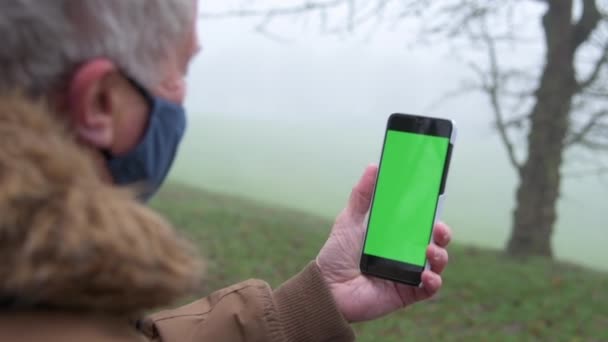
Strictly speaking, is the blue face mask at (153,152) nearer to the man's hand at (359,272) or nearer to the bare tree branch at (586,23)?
the man's hand at (359,272)

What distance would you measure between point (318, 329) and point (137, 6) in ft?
3.22

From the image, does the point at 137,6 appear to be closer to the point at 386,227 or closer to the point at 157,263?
the point at 157,263

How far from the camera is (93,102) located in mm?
1065

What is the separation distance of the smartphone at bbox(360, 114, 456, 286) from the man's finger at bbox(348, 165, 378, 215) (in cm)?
2

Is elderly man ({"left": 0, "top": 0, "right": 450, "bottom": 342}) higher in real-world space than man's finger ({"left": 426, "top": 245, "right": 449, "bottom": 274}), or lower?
higher

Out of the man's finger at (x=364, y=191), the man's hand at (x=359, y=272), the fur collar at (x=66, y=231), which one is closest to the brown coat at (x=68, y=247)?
the fur collar at (x=66, y=231)

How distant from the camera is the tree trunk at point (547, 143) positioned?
27.5 feet

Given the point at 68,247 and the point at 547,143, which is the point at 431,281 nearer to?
the point at 68,247

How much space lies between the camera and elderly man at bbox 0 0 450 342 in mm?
915

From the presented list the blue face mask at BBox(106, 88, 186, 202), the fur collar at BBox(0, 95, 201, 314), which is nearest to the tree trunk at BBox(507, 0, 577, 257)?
the blue face mask at BBox(106, 88, 186, 202)

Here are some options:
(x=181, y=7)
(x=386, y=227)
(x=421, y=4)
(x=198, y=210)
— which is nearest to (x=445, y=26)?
(x=421, y=4)

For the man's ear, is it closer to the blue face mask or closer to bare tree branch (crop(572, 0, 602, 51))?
the blue face mask

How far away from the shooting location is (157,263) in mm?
990

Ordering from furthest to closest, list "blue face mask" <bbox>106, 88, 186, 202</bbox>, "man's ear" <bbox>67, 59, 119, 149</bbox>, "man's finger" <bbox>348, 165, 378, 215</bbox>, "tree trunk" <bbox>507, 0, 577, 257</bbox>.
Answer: "tree trunk" <bbox>507, 0, 577, 257</bbox>, "man's finger" <bbox>348, 165, 378, 215</bbox>, "blue face mask" <bbox>106, 88, 186, 202</bbox>, "man's ear" <bbox>67, 59, 119, 149</bbox>
